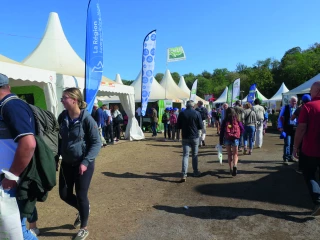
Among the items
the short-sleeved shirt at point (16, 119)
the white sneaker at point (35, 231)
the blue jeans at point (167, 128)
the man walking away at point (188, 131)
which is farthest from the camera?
the blue jeans at point (167, 128)

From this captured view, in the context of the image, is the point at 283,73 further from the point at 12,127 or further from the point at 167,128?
the point at 12,127

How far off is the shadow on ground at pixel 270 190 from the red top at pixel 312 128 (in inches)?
46.8

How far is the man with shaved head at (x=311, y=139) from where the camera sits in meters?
3.78

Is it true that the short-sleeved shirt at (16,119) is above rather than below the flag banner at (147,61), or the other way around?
below

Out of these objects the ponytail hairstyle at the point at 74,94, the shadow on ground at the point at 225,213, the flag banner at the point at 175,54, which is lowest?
the shadow on ground at the point at 225,213

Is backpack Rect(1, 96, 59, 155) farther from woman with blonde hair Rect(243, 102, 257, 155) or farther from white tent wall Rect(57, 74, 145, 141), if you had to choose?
white tent wall Rect(57, 74, 145, 141)

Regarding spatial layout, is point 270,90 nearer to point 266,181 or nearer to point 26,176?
point 266,181

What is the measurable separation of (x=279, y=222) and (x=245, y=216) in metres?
0.48

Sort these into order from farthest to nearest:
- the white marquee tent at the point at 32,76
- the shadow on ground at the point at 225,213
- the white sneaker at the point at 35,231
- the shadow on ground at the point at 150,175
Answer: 1. the white marquee tent at the point at 32,76
2. the shadow on ground at the point at 150,175
3. the shadow on ground at the point at 225,213
4. the white sneaker at the point at 35,231

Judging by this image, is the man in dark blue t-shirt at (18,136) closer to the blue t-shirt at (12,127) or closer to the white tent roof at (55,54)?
the blue t-shirt at (12,127)

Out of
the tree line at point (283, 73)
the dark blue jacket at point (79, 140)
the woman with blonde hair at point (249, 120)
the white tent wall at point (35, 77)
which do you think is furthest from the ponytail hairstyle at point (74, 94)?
the tree line at point (283, 73)

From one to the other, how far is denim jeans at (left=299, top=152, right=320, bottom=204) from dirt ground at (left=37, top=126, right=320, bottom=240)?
1.30 feet

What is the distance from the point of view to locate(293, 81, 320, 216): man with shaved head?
3.78 meters

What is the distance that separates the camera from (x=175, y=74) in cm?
9988
